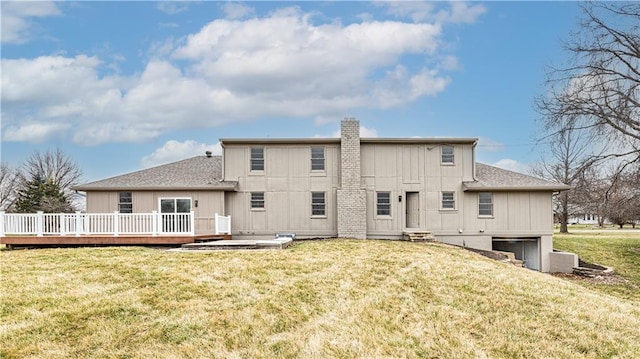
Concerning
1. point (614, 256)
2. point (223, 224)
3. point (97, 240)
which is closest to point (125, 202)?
point (97, 240)

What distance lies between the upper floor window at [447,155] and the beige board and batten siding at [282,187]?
4.49 meters

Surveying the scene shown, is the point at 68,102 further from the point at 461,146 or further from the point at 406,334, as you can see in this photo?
the point at 406,334

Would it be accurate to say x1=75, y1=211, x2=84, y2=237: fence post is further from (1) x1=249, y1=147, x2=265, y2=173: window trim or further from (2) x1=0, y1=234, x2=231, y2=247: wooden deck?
(1) x1=249, y1=147, x2=265, y2=173: window trim

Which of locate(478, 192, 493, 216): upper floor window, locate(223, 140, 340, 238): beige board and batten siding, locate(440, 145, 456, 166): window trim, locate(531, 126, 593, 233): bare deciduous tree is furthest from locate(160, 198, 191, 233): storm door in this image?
locate(531, 126, 593, 233): bare deciduous tree

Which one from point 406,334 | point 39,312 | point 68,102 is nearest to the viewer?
point 406,334

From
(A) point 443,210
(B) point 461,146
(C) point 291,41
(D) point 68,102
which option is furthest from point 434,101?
(D) point 68,102

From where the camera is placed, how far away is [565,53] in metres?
20.2

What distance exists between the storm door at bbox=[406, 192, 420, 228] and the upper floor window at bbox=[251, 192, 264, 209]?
6294 millimetres

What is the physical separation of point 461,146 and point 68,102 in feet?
64.1

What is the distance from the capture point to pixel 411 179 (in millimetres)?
20500

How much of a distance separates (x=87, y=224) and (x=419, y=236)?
1255 cm

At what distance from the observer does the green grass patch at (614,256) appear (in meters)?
16.1

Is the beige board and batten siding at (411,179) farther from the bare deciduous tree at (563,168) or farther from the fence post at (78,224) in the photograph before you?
the bare deciduous tree at (563,168)

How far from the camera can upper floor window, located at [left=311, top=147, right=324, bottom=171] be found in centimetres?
2055
